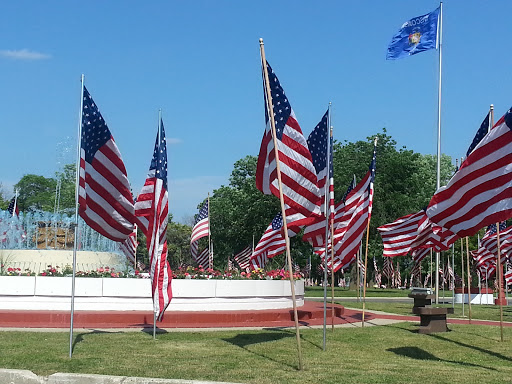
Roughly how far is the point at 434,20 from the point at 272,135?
67.0 feet

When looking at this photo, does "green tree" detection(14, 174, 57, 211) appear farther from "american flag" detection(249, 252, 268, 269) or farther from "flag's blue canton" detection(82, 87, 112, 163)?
"flag's blue canton" detection(82, 87, 112, 163)

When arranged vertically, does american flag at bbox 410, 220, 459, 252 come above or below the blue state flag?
below

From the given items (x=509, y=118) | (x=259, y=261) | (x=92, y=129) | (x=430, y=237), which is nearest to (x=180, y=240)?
(x=259, y=261)

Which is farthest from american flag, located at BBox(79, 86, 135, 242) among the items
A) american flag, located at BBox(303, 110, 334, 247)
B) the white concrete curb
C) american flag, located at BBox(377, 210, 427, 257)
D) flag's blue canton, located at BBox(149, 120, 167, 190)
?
american flag, located at BBox(377, 210, 427, 257)

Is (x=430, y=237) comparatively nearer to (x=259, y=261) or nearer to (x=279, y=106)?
(x=279, y=106)

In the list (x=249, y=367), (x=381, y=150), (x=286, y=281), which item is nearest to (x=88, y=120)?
(x=249, y=367)

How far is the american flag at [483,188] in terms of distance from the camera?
11688 millimetres

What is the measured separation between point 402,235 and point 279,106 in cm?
1131

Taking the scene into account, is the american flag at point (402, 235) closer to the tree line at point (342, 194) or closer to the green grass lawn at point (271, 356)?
the green grass lawn at point (271, 356)

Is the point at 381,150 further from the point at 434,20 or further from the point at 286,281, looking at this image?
the point at 286,281

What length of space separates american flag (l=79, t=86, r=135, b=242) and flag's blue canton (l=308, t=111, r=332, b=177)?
3950 millimetres

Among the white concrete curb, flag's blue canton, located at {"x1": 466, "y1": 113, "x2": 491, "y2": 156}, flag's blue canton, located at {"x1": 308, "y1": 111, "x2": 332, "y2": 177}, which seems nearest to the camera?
the white concrete curb

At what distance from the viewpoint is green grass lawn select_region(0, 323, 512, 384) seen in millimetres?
11539

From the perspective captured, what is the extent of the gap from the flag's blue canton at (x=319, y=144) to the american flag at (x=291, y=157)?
2.12 meters
